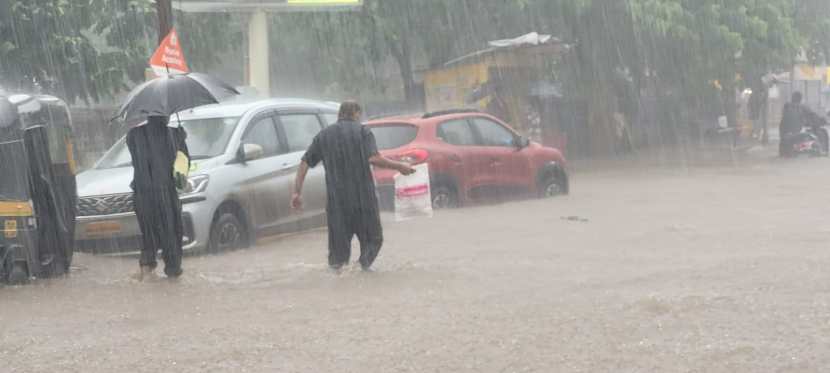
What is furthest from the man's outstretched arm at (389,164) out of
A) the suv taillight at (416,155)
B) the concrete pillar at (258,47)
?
the concrete pillar at (258,47)

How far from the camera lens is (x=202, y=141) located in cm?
1284

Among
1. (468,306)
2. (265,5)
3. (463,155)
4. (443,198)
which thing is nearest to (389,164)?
(468,306)

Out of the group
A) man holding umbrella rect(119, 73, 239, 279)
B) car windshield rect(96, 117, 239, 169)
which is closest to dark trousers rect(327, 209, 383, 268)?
man holding umbrella rect(119, 73, 239, 279)

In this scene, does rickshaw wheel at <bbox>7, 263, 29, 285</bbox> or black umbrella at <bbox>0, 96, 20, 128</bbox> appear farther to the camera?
rickshaw wheel at <bbox>7, 263, 29, 285</bbox>

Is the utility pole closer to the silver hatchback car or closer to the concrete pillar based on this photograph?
the silver hatchback car

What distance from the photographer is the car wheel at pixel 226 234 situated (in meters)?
12.0

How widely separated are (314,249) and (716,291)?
4.96 meters

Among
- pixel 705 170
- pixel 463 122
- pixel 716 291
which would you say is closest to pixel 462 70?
pixel 705 170

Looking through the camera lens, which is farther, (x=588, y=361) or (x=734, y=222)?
(x=734, y=222)

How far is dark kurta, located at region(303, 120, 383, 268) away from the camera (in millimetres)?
10203

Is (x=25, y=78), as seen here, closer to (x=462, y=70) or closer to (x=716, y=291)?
(x=462, y=70)

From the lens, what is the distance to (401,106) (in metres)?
32.5

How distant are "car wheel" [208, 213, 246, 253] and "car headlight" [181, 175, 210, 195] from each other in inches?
15.8

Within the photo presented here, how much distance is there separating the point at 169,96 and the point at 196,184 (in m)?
1.92
